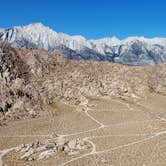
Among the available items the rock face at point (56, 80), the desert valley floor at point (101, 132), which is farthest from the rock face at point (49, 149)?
the rock face at point (56, 80)

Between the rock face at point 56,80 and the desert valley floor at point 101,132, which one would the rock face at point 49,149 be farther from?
the rock face at point 56,80

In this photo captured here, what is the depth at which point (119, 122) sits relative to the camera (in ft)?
332

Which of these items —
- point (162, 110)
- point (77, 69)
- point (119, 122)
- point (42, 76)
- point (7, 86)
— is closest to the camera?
point (119, 122)

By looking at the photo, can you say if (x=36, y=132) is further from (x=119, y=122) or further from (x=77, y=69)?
(x=77, y=69)

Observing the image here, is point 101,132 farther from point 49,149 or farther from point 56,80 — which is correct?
point 56,80

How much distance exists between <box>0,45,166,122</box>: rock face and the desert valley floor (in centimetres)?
593

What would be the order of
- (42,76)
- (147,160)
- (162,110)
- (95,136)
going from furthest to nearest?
(42,76) → (162,110) → (95,136) → (147,160)

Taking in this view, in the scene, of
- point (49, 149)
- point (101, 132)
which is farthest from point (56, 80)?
point (49, 149)

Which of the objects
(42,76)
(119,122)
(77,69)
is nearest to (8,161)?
(119,122)

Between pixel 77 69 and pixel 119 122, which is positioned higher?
pixel 77 69

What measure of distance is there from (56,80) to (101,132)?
2107 inches

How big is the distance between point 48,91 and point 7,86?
2088 cm

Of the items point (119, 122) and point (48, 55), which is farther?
point (48, 55)

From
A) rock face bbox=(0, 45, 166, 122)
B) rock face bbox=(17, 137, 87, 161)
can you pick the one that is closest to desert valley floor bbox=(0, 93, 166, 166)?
rock face bbox=(17, 137, 87, 161)
